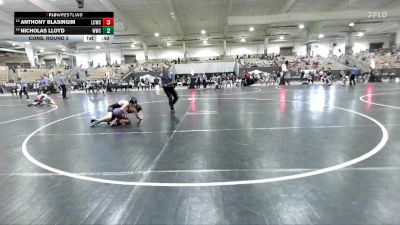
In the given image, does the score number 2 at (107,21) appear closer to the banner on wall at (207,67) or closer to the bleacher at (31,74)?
the banner on wall at (207,67)

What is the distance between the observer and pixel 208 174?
3820 millimetres

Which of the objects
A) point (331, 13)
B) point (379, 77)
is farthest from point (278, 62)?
point (379, 77)

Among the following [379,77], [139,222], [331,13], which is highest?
[331,13]

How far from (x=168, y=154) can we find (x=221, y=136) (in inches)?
63.7

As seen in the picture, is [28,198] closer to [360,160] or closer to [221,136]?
[221,136]

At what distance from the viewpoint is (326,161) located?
163 inches

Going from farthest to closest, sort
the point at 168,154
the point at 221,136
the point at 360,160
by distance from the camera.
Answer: the point at 221,136
the point at 168,154
the point at 360,160
